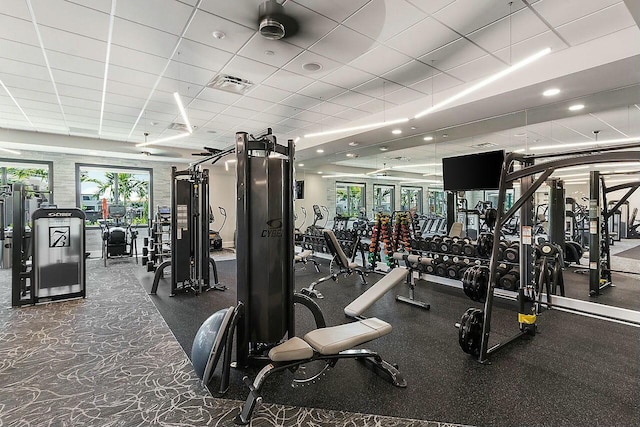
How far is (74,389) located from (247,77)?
4015 millimetres

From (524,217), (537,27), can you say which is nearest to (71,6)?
(537,27)

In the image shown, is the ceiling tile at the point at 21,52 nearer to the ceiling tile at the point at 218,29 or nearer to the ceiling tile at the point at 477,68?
the ceiling tile at the point at 218,29

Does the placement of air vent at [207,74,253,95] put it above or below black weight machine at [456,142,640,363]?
above

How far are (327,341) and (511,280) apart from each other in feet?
11.5

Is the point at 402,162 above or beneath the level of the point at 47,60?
beneath

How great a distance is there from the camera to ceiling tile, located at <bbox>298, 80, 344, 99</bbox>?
16.0 feet

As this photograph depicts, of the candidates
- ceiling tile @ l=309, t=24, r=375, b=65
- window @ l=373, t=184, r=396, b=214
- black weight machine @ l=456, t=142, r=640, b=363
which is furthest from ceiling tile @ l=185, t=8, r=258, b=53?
window @ l=373, t=184, r=396, b=214

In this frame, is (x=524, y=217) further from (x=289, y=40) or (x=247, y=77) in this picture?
(x=247, y=77)

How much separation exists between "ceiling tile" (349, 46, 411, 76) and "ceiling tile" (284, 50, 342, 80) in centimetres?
29

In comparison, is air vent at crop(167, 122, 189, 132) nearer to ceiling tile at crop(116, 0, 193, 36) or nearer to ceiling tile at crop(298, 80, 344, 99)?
ceiling tile at crop(298, 80, 344, 99)

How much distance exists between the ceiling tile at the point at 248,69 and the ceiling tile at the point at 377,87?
141 cm

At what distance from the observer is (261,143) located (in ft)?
9.12

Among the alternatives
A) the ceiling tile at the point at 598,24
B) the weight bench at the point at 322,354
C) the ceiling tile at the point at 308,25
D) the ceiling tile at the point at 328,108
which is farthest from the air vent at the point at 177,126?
the ceiling tile at the point at 598,24

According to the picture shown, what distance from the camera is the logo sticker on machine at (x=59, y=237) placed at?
4.65 m
